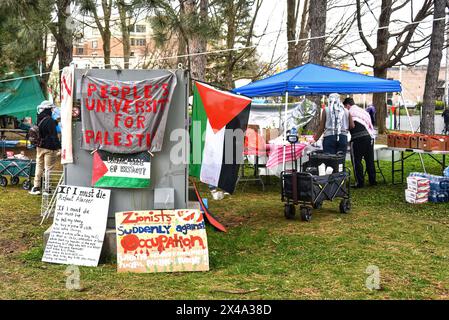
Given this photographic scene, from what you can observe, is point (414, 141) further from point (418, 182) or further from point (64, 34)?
point (64, 34)

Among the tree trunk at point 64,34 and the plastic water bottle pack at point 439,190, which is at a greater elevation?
the tree trunk at point 64,34

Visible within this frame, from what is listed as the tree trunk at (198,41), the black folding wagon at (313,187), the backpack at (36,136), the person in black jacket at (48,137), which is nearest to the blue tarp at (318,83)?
the tree trunk at (198,41)

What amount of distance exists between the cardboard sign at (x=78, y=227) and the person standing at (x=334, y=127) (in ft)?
17.1

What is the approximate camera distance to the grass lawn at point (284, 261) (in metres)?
4.98

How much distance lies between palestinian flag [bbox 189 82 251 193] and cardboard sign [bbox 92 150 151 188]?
2.99 feet

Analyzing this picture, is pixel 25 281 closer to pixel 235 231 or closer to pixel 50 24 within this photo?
pixel 235 231

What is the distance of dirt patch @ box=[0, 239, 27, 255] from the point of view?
6656mm

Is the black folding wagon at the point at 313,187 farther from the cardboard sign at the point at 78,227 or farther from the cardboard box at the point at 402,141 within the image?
the cardboard sign at the point at 78,227

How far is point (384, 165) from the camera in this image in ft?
49.5

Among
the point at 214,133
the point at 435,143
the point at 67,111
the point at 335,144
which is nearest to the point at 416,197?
the point at 435,143

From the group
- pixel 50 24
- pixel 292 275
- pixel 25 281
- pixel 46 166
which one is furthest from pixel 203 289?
pixel 50 24

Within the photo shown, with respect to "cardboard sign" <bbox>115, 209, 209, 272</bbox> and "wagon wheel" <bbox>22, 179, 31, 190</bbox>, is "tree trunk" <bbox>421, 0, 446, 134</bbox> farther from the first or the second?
"cardboard sign" <bbox>115, 209, 209, 272</bbox>

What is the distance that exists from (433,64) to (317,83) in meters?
8.55

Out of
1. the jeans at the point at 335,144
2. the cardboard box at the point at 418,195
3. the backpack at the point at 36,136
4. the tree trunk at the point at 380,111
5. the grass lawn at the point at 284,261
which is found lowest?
the grass lawn at the point at 284,261
